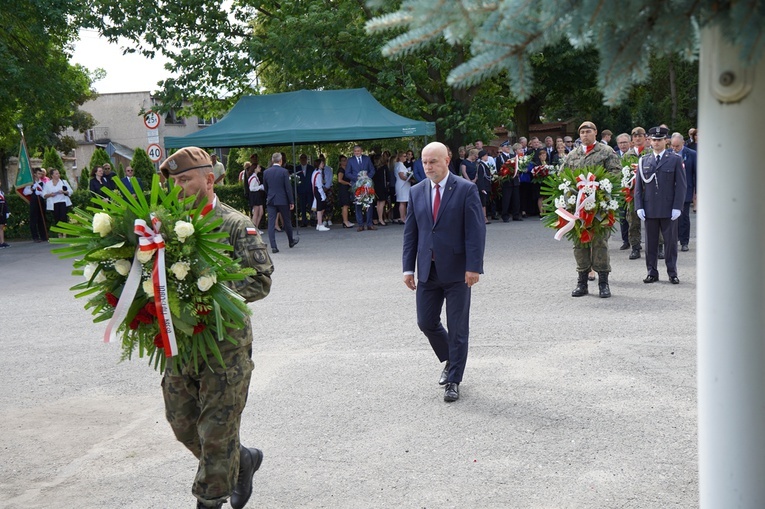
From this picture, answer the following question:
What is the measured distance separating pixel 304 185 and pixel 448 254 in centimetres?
1718

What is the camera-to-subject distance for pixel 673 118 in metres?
45.1

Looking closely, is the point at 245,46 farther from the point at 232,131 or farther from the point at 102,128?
the point at 102,128

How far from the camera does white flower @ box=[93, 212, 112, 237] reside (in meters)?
4.11

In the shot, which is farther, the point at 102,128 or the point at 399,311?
the point at 102,128

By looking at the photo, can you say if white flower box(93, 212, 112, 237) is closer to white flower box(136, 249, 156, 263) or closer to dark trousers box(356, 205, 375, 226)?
white flower box(136, 249, 156, 263)

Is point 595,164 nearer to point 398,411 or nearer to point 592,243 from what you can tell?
point 592,243

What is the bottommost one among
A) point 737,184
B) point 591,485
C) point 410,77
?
point 591,485

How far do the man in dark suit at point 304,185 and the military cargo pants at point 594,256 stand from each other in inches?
528

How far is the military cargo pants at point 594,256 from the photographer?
10828 millimetres

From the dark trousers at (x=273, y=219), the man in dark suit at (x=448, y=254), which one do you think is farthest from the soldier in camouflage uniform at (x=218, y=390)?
the dark trousers at (x=273, y=219)

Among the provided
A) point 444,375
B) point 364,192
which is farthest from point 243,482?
point 364,192

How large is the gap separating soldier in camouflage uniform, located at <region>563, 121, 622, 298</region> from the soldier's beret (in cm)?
716

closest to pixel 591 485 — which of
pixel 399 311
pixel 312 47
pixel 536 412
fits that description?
pixel 536 412

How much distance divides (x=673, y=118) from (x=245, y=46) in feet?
93.7
